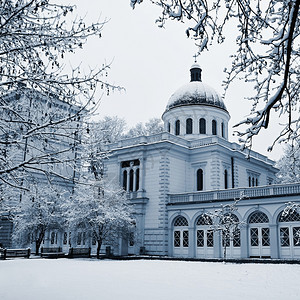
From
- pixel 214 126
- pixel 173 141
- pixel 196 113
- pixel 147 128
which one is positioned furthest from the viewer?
pixel 147 128

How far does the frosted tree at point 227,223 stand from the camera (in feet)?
90.2

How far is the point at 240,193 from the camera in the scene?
30.2m

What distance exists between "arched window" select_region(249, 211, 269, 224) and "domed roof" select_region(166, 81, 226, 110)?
53.8 ft

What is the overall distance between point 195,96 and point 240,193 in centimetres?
1615

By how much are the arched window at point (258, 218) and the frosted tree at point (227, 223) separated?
821mm

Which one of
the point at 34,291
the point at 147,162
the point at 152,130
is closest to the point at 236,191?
the point at 147,162

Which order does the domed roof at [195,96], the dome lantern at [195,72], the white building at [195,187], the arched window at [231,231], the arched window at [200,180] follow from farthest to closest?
the dome lantern at [195,72]
the domed roof at [195,96]
the arched window at [200,180]
the white building at [195,187]
the arched window at [231,231]

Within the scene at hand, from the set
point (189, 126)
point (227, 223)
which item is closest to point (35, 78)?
point (227, 223)

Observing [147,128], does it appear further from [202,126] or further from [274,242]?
[274,242]

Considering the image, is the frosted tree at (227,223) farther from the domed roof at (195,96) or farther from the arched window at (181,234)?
the domed roof at (195,96)

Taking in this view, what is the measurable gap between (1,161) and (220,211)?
Answer: 23323 mm

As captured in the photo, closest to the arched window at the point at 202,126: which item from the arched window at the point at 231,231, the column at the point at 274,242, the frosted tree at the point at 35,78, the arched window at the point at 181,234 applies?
the arched window at the point at 181,234

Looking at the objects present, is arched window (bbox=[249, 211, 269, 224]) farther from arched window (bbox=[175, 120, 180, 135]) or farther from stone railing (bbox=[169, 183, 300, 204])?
arched window (bbox=[175, 120, 180, 135])

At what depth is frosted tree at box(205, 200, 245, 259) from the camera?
90.2 ft
